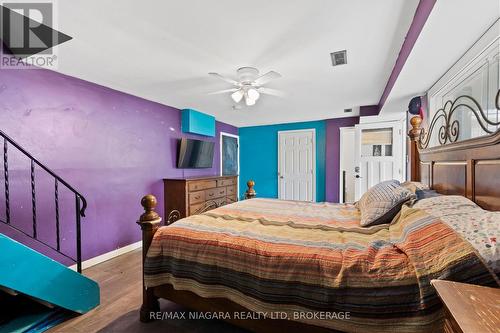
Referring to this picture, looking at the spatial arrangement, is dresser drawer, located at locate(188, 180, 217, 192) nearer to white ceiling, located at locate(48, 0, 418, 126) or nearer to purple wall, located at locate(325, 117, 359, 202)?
white ceiling, located at locate(48, 0, 418, 126)

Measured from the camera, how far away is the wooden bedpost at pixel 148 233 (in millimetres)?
1638

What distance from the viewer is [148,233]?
164 centimetres

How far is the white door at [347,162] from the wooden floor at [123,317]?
4.04 m

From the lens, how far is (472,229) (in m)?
0.94

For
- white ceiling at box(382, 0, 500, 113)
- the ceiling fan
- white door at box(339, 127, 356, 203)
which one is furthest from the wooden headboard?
white door at box(339, 127, 356, 203)

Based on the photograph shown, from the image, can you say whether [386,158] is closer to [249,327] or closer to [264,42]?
[264,42]

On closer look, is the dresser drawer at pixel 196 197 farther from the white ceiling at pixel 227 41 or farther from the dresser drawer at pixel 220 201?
the white ceiling at pixel 227 41

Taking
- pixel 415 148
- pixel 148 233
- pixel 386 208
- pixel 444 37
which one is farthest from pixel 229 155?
pixel 444 37

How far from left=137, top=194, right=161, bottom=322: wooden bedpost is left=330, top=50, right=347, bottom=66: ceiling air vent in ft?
6.75

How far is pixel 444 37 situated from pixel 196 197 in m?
3.54

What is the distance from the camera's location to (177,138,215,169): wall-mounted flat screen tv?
408 centimetres

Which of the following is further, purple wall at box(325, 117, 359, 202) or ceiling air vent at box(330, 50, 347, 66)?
purple wall at box(325, 117, 359, 202)

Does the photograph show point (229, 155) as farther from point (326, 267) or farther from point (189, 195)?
point (326, 267)

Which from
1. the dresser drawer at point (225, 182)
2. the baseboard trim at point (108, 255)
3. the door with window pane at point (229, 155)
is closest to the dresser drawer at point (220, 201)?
the dresser drawer at point (225, 182)
